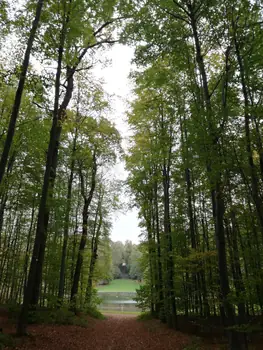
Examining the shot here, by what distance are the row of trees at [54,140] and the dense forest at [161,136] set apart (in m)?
0.06

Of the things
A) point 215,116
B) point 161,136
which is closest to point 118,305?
point 161,136

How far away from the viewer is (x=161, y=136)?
35.3 feet

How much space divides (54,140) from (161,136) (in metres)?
4.73

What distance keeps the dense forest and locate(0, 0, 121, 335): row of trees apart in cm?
6

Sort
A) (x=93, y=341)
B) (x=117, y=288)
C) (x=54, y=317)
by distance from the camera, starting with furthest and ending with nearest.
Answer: (x=117, y=288) < (x=54, y=317) < (x=93, y=341)

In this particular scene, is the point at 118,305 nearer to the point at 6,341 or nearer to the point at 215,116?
the point at 6,341

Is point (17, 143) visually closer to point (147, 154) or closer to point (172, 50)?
point (147, 154)

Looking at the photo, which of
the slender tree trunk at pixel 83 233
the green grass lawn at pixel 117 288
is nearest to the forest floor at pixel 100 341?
the slender tree trunk at pixel 83 233

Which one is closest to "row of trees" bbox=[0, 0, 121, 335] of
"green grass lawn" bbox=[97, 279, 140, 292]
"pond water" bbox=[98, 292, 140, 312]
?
"pond water" bbox=[98, 292, 140, 312]

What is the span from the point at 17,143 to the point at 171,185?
8975 millimetres

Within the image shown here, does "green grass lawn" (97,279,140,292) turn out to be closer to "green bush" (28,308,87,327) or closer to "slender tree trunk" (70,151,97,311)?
"slender tree trunk" (70,151,97,311)

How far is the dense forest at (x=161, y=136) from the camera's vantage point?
21.0 ft

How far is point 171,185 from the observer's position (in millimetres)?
15039

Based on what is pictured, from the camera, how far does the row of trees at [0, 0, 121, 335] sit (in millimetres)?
7051
